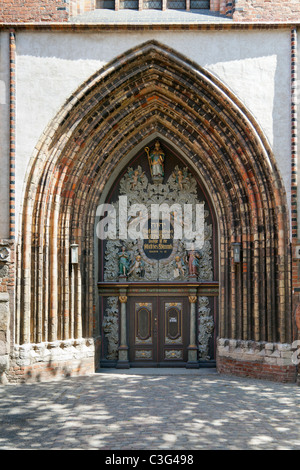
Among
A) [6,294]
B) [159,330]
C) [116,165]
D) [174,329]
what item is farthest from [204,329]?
[6,294]

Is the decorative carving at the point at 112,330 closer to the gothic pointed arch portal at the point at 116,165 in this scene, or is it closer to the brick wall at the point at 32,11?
the gothic pointed arch portal at the point at 116,165

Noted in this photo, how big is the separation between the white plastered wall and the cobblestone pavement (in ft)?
14.5

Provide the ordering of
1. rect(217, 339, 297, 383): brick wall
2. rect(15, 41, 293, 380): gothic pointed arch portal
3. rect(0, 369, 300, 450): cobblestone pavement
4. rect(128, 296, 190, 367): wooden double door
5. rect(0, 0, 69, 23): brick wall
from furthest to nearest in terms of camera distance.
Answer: rect(128, 296, 190, 367): wooden double door < rect(0, 0, 69, 23): brick wall < rect(15, 41, 293, 380): gothic pointed arch portal < rect(217, 339, 297, 383): brick wall < rect(0, 369, 300, 450): cobblestone pavement

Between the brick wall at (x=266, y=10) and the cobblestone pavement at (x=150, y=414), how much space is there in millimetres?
7213

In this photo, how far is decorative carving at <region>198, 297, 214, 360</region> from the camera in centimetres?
1204

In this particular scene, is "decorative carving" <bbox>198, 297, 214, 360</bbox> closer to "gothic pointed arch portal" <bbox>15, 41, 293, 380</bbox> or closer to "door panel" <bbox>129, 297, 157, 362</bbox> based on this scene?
"gothic pointed arch portal" <bbox>15, 41, 293, 380</bbox>

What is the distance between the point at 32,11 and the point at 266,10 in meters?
4.71

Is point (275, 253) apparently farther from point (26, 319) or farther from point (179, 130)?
point (26, 319)

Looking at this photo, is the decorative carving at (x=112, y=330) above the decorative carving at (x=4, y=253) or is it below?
below

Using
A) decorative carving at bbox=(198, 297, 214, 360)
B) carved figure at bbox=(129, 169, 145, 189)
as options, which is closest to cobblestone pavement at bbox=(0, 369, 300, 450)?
decorative carving at bbox=(198, 297, 214, 360)

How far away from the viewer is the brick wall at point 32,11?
10773 mm

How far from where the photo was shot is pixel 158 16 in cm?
1143

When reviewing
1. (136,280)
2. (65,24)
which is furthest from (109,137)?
(136,280)

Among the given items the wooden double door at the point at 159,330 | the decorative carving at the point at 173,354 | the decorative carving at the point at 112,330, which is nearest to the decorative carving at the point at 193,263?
the wooden double door at the point at 159,330
